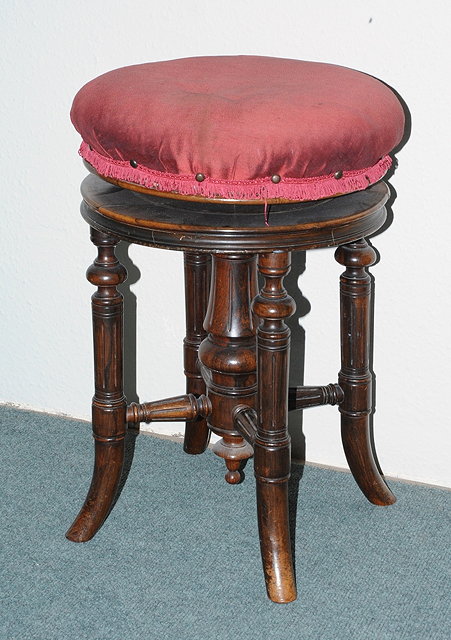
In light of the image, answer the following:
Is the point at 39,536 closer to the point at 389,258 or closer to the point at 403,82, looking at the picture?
the point at 389,258

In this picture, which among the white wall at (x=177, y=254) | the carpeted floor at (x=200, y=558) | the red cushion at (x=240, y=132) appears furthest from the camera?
the white wall at (x=177, y=254)

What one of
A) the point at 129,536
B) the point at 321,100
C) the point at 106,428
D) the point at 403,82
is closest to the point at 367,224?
the point at 321,100

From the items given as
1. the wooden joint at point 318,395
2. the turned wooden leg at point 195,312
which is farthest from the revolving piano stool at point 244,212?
the turned wooden leg at point 195,312

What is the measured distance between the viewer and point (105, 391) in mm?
1420

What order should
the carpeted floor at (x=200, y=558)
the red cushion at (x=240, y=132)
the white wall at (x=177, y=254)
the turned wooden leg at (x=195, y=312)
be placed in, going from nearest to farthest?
the red cushion at (x=240, y=132)
the carpeted floor at (x=200, y=558)
the white wall at (x=177, y=254)
the turned wooden leg at (x=195, y=312)

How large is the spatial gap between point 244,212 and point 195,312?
44 cm

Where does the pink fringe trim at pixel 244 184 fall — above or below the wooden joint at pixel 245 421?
above

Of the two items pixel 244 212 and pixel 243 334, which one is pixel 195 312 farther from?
pixel 244 212

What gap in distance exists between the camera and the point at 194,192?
1113mm

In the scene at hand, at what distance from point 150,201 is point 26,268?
0.63 metres

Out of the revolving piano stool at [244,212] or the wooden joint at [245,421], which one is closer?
the revolving piano stool at [244,212]

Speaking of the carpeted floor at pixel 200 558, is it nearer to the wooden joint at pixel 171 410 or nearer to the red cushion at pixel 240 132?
the wooden joint at pixel 171 410

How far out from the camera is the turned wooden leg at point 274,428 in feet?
3.96

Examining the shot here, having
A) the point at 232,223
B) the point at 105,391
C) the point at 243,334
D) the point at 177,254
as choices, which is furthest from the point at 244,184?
the point at 177,254
